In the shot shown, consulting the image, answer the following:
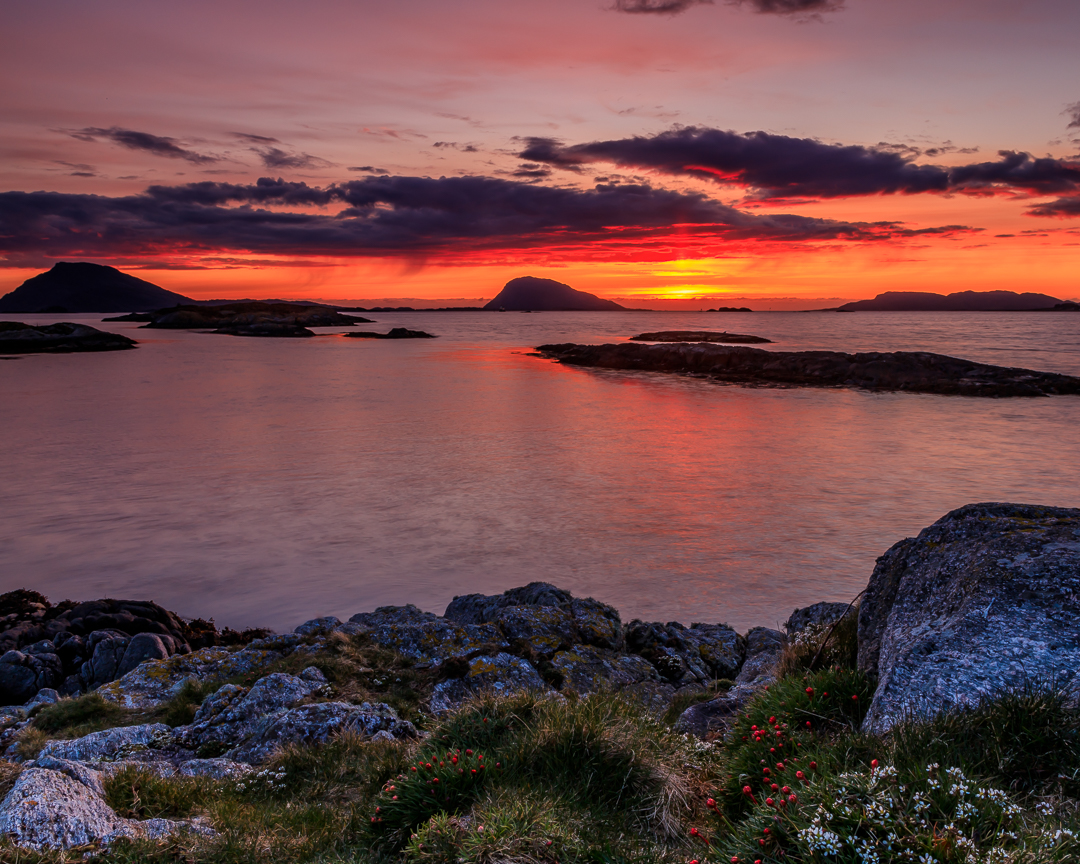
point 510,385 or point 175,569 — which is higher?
point 510,385

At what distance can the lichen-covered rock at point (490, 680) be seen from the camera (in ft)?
27.7

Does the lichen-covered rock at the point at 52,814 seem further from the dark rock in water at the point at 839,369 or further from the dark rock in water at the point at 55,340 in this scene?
the dark rock in water at the point at 55,340

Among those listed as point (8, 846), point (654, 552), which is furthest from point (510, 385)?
point (8, 846)

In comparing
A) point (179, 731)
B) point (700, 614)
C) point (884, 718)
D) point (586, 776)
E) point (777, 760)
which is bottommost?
point (700, 614)

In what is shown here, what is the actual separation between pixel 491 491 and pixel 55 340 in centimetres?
10510

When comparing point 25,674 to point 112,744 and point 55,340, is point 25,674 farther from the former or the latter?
point 55,340

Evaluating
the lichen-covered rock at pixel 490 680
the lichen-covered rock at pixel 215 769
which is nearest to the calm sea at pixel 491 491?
the lichen-covered rock at pixel 490 680

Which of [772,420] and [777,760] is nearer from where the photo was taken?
[777,760]

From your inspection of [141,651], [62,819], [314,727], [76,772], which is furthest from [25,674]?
[62,819]

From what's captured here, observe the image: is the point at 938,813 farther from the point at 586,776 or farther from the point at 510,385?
the point at 510,385

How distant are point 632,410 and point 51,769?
40209mm

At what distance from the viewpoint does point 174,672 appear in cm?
963

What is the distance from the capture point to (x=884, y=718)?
424 centimetres

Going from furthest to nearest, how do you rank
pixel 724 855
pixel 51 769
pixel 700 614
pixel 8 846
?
pixel 700 614 < pixel 51 769 < pixel 8 846 < pixel 724 855
